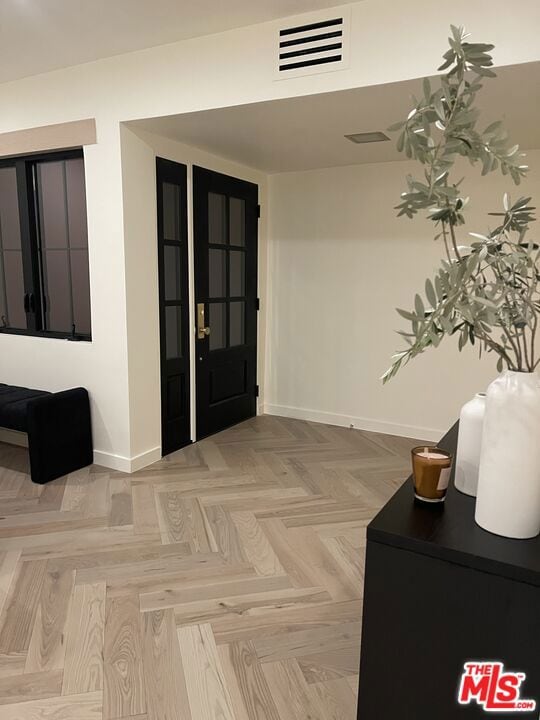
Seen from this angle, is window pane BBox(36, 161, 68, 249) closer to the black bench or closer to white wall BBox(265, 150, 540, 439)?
the black bench

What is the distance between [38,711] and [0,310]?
3352 millimetres

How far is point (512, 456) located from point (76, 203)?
3.51 meters

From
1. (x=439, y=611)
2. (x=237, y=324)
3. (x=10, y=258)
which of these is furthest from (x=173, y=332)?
(x=439, y=611)

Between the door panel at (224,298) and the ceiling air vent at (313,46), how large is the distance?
4.69 ft

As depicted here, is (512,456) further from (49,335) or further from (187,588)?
(49,335)

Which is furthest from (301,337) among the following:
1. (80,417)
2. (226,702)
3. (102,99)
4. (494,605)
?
(494,605)

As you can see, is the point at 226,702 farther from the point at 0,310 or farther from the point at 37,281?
the point at 0,310

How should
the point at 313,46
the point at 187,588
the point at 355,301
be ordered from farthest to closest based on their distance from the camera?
the point at 355,301
the point at 313,46
the point at 187,588

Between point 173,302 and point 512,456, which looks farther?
point 173,302

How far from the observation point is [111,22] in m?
2.74

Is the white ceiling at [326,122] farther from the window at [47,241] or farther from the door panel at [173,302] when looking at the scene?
the window at [47,241]

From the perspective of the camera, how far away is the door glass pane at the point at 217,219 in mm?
4167

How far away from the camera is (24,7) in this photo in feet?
8.50

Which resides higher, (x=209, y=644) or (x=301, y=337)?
(x=301, y=337)
